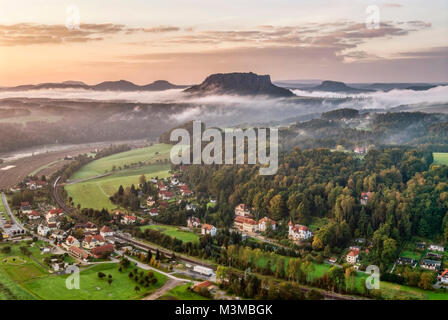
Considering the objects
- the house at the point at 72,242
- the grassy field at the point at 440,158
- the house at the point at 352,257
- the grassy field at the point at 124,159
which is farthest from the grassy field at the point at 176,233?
the grassy field at the point at 440,158

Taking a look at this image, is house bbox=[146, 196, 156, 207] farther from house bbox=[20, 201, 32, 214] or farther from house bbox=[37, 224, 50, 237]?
house bbox=[20, 201, 32, 214]

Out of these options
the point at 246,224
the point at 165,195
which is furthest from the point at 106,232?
the point at 246,224

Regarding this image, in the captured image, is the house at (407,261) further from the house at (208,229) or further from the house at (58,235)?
the house at (58,235)

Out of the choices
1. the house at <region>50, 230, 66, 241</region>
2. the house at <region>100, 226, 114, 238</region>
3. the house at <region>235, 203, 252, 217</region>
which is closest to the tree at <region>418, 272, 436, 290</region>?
the house at <region>235, 203, 252, 217</region>

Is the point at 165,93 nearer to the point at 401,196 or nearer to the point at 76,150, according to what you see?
the point at 76,150

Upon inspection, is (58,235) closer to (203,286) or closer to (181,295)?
(181,295)
